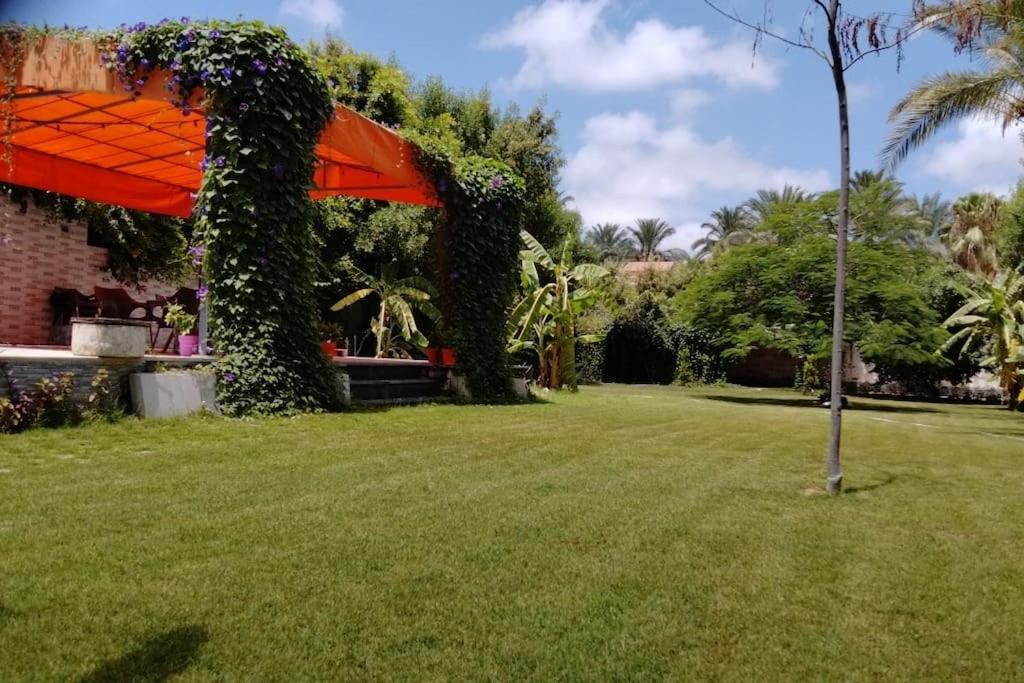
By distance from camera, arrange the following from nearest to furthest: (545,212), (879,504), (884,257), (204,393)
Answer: (879,504)
(204,393)
(884,257)
(545,212)

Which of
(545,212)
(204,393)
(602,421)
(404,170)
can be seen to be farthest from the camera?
(545,212)

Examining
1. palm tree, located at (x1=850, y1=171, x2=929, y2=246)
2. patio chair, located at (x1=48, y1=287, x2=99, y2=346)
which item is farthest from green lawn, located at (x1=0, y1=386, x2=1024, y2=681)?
palm tree, located at (x1=850, y1=171, x2=929, y2=246)

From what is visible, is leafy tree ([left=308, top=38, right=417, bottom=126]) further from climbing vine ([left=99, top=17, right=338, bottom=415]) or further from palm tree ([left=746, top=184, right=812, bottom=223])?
palm tree ([left=746, top=184, right=812, bottom=223])

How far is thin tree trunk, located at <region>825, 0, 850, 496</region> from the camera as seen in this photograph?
637 centimetres

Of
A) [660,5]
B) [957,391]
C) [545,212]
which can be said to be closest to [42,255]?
[660,5]

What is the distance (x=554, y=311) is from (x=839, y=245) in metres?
14.1

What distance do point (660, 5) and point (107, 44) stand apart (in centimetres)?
606

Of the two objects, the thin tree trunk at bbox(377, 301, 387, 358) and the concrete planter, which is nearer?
the concrete planter

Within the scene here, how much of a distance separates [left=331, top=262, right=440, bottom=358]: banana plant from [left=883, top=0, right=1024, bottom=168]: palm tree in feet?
33.3

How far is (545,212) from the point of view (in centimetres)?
3008

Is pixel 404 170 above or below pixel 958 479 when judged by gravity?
above

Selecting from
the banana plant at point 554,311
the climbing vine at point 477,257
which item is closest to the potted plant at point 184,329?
the climbing vine at point 477,257

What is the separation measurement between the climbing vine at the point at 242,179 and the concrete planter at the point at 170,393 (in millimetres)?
243

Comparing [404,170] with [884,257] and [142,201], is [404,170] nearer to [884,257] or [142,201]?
[142,201]
